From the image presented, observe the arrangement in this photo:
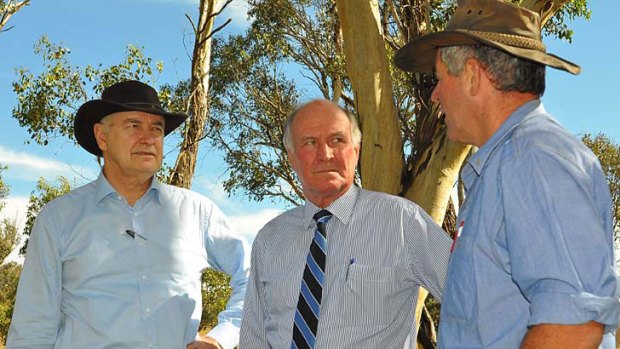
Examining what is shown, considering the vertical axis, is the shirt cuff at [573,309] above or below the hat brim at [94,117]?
below

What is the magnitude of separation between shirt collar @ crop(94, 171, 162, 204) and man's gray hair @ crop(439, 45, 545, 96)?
188 centimetres

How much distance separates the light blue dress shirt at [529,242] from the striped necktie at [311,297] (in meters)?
1.06

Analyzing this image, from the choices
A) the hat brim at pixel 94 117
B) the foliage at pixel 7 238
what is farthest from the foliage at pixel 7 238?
the hat brim at pixel 94 117

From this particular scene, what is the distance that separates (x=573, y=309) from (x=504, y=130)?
477 millimetres

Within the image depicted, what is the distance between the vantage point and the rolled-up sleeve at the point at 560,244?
1699 mm

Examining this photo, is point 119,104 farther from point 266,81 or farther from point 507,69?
point 266,81

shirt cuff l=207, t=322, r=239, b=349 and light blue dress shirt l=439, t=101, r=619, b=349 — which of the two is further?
shirt cuff l=207, t=322, r=239, b=349

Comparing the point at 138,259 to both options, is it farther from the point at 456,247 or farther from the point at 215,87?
the point at 215,87

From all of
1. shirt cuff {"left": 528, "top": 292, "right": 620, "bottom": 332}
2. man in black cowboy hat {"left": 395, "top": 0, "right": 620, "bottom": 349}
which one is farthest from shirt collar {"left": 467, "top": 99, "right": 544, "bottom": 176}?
shirt cuff {"left": 528, "top": 292, "right": 620, "bottom": 332}

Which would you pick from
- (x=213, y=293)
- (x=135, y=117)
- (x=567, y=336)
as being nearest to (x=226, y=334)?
(x=135, y=117)

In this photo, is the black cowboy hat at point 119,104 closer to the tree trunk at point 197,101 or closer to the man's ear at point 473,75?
the man's ear at point 473,75

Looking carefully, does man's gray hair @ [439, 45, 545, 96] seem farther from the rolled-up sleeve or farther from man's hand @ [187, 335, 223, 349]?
man's hand @ [187, 335, 223, 349]

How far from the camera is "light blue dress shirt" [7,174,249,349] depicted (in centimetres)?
326

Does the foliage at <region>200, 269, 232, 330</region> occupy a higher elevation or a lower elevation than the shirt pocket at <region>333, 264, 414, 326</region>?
higher
